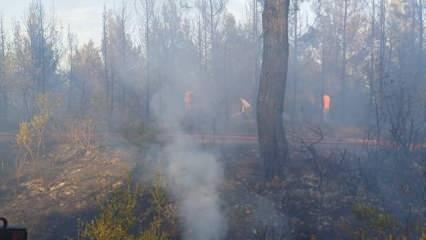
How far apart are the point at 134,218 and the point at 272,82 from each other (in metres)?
4.96

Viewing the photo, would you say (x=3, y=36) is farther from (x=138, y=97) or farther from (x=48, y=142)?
(x=48, y=142)

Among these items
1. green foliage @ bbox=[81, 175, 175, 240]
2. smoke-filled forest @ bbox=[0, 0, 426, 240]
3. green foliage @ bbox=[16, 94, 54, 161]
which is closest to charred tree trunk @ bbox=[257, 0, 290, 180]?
smoke-filled forest @ bbox=[0, 0, 426, 240]

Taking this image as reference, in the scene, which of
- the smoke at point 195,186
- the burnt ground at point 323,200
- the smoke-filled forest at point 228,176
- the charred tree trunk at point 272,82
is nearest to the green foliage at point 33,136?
the smoke-filled forest at point 228,176

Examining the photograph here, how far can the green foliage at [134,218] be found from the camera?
729 centimetres

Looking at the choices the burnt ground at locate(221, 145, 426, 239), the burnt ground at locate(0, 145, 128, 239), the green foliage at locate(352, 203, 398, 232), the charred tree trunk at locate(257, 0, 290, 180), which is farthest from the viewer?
the charred tree trunk at locate(257, 0, 290, 180)

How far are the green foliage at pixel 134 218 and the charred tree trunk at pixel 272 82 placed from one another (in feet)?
9.16

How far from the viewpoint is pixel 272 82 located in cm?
1173

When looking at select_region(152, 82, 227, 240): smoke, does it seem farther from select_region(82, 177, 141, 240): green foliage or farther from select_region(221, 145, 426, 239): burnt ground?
select_region(82, 177, 141, 240): green foliage

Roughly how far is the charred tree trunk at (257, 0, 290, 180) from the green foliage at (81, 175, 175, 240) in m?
2.79

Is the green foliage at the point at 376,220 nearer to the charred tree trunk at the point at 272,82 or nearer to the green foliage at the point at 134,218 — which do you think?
the charred tree trunk at the point at 272,82

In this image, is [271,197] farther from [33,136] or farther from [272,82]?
[33,136]

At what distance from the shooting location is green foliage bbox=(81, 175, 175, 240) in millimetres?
7289

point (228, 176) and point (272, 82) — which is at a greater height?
point (272, 82)

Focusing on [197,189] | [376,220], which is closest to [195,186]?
[197,189]
